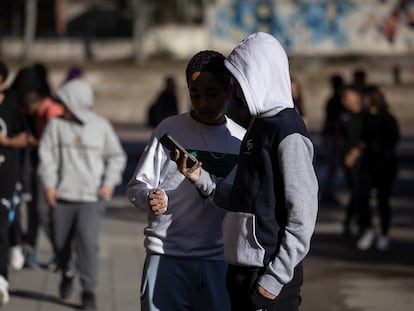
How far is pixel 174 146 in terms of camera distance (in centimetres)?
502

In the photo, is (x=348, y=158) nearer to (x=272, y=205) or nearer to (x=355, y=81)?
(x=355, y=81)

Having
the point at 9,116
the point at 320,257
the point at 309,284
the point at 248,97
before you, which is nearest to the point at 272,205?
the point at 248,97

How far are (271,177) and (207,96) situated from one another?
753 millimetres

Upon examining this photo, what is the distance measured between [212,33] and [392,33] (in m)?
8.14

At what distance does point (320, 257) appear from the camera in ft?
39.5

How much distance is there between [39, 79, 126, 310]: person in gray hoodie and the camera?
892 cm

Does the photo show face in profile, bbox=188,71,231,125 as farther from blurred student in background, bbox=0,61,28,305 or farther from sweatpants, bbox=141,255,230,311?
blurred student in background, bbox=0,61,28,305

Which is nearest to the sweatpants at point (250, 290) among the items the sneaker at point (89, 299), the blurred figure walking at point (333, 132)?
the sneaker at point (89, 299)

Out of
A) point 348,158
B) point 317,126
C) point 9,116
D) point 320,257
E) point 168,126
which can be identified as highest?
point 168,126

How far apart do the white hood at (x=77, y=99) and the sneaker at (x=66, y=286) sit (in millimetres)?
1325

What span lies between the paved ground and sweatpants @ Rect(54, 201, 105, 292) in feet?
1.17

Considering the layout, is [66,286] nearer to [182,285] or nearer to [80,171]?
[80,171]

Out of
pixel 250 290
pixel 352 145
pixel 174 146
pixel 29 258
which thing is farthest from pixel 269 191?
pixel 352 145

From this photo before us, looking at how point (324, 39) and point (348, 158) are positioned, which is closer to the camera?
point (348, 158)
